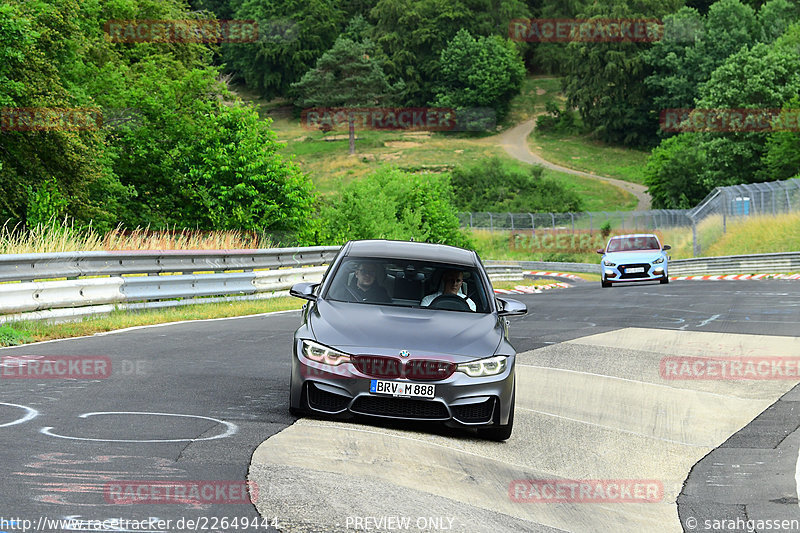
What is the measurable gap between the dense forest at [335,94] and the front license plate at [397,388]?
22632 mm

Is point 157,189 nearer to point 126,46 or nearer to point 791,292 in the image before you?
point 126,46

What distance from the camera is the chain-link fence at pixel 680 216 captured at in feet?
161

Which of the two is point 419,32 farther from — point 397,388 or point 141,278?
point 397,388

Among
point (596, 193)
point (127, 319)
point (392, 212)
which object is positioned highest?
point (127, 319)

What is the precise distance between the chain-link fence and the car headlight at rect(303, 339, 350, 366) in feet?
143

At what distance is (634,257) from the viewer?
3300 cm

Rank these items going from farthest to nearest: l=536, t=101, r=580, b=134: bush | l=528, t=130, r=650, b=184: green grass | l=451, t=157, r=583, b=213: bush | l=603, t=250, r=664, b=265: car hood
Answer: l=536, t=101, r=580, b=134: bush < l=528, t=130, r=650, b=184: green grass < l=451, t=157, r=583, b=213: bush < l=603, t=250, r=664, b=265: car hood

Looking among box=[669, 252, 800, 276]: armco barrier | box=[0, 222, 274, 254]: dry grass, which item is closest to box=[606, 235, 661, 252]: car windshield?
box=[669, 252, 800, 276]: armco barrier

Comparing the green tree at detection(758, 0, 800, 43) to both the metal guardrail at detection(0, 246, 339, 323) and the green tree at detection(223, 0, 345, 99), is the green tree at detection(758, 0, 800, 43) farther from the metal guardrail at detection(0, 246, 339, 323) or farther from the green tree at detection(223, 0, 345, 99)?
the metal guardrail at detection(0, 246, 339, 323)

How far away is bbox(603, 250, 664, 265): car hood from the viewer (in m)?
32.9

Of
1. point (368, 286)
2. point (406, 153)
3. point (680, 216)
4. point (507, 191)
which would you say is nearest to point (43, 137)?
point (368, 286)

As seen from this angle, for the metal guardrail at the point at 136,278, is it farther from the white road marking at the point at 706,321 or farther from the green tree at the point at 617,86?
the green tree at the point at 617,86

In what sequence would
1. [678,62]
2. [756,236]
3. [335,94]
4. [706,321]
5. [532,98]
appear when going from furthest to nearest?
[532,98] < [335,94] < [678,62] < [756,236] < [706,321]

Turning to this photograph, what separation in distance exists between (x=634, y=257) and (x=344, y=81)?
316ft
